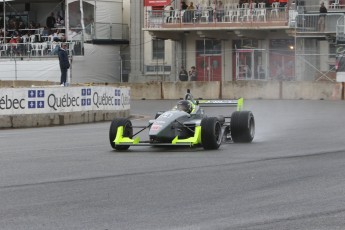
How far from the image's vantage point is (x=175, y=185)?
1143 cm

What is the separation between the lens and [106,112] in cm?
2844

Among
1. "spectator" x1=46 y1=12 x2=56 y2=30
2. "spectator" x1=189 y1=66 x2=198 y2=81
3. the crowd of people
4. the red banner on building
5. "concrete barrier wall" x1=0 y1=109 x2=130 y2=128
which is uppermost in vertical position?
the red banner on building

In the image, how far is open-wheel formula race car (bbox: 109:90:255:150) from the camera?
16047mm

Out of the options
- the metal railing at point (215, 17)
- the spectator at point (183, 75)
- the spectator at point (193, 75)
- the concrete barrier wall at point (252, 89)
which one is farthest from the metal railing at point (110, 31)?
the concrete barrier wall at point (252, 89)

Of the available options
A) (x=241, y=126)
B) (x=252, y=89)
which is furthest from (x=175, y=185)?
(x=252, y=89)

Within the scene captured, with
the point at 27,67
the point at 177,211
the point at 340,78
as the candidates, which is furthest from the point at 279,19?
the point at 177,211

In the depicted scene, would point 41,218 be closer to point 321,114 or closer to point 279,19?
point 321,114

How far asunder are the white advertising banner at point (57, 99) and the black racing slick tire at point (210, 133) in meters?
10.0

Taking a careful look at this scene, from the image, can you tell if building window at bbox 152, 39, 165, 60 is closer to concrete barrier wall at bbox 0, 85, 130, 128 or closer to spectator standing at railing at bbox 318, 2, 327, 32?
spectator standing at railing at bbox 318, 2, 327, 32

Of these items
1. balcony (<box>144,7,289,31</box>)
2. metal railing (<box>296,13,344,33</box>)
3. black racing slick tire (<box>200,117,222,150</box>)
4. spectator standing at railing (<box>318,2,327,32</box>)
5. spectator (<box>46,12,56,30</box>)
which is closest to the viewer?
black racing slick tire (<box>200,117,222,150</box>)

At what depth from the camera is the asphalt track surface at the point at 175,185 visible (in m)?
8.86

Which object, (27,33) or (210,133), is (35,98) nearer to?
(210,133)

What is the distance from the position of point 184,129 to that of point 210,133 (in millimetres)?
799

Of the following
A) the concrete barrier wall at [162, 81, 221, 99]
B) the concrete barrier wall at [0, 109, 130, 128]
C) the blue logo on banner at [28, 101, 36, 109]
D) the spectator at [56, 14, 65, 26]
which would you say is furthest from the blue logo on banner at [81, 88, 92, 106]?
the spectator at [56, 14, 65, 26]
